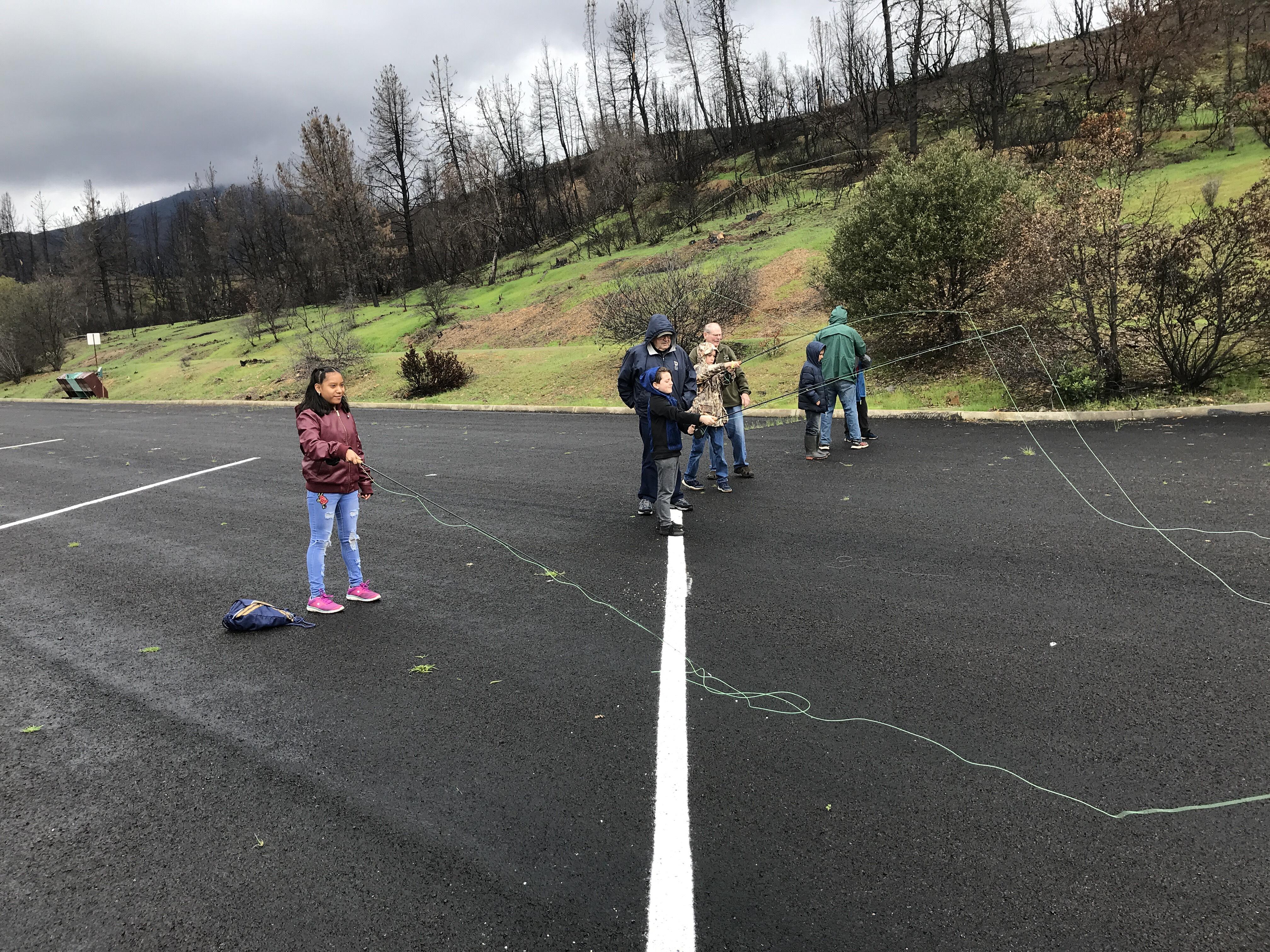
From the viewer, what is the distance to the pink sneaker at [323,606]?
18.7 ft

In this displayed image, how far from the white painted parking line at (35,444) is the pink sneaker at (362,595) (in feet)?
52.8

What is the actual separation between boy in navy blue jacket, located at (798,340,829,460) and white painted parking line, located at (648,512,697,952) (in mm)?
5414

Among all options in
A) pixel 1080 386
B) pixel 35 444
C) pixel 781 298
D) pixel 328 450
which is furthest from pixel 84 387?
pixel 1080 386

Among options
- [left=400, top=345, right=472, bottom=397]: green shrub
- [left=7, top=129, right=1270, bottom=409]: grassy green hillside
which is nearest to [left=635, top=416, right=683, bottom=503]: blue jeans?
[left=7, top=129, right=1270, bottom=409]: grassy green hillside

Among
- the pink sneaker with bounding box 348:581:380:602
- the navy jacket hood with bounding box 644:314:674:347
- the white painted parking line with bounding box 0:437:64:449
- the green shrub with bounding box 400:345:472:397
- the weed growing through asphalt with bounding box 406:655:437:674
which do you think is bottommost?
the weed growing through asphalt with bounding box 406:655:437:674

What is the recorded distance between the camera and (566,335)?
2866 centimetres

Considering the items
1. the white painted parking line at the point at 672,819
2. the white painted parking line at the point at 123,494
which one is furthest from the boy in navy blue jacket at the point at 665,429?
the white painted parking line at the point at 123,494

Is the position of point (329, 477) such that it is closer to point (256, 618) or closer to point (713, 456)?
point (256, 618)

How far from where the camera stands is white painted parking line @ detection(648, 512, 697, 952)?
102 inches

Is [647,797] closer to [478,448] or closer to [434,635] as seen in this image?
[434,635]

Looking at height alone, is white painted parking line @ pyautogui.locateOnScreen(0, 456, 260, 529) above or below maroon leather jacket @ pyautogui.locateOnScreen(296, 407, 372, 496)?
below

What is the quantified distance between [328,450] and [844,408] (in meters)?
6.97

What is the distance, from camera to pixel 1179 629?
4.50 meters

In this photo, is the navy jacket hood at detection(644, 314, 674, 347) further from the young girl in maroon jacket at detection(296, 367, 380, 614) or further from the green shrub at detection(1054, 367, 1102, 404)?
the green shrub at detection(1054, 367, 1102, 404)
